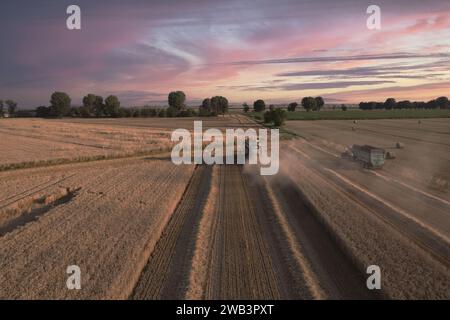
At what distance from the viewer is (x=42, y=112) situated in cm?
14012

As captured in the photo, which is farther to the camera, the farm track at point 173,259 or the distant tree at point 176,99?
the distant tree at point 176,99

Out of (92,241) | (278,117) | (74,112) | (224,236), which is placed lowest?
(224,236)

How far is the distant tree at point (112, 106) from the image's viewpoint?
466ft

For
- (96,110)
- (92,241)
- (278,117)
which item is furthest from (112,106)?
(92,241)

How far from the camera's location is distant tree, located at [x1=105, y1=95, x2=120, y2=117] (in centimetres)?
14196

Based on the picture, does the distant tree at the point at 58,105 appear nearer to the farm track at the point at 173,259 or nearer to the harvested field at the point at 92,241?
the harvested field at the point at 92,241

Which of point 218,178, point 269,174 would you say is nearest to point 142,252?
point 218,178

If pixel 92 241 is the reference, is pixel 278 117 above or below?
above

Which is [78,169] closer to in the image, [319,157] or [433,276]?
[319,157]

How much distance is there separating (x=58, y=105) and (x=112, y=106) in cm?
1936

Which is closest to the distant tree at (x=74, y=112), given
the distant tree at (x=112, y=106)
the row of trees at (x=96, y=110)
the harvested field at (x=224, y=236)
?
the row of trees at (x=96, y=110)

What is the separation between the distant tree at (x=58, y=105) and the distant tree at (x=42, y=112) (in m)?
2.37

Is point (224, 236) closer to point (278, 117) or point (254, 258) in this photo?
point (254, 258)

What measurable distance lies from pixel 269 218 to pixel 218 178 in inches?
361
